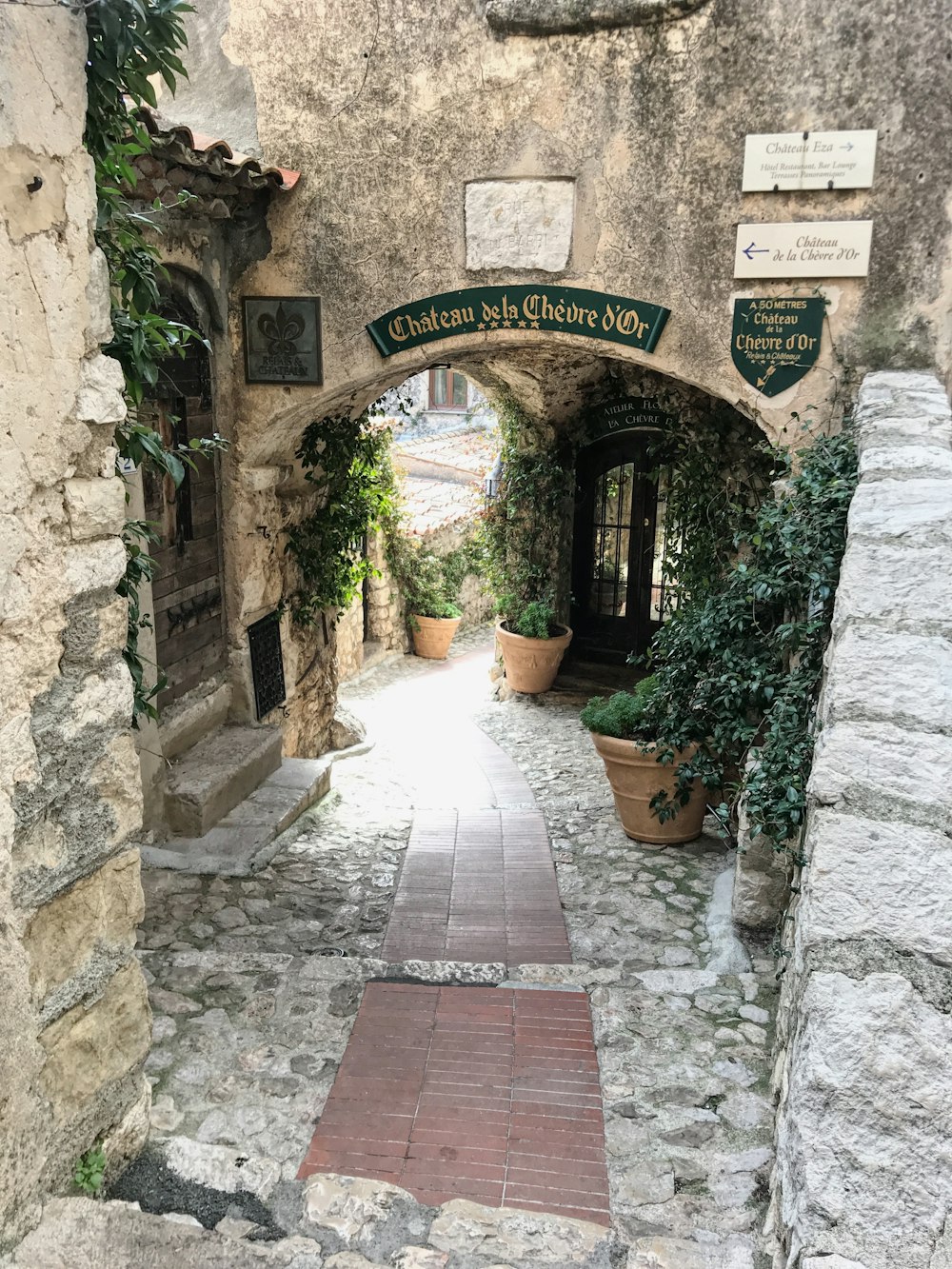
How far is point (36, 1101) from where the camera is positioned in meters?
2.04

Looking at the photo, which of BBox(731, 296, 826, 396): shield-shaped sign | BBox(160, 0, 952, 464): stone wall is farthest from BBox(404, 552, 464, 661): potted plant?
BBox(731, 296, 826, 396): shield-shaped sign

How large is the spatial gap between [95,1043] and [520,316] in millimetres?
4036

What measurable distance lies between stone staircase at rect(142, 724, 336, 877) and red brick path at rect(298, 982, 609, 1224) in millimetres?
1664

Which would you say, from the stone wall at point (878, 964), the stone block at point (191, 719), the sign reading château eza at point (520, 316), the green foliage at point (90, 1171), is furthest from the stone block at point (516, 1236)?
the sign reading château eza at point (520, 316)

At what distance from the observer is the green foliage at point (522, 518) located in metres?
9.04

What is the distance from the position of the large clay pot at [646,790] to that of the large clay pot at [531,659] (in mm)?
3475

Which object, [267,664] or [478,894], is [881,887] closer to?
[478,894]

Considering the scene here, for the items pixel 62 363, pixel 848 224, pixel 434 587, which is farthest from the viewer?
pixel 434 587

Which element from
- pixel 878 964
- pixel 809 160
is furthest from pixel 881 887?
pixel 809 160

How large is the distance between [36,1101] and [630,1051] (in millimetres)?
1757

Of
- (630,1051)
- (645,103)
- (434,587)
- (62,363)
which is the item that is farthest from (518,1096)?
(434,587)

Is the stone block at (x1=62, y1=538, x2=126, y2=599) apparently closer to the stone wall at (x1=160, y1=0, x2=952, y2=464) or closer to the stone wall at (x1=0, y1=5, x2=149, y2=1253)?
the stone wall at (x1=0, y1=5, x2=149, y2=1253)

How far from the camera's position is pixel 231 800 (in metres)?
5.33

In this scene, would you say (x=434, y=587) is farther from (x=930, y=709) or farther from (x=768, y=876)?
(x=930, y=709)
